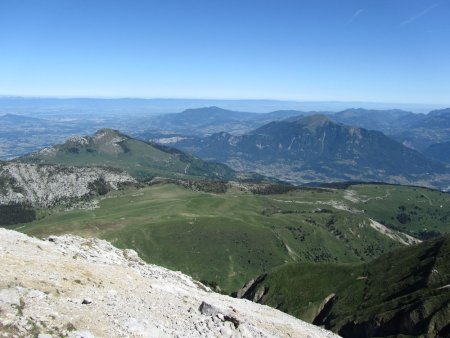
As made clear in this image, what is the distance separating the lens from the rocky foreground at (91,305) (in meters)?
38.1

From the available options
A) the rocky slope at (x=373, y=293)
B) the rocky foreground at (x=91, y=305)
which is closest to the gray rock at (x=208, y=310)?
the rocky foreground at (x=91, y=305)

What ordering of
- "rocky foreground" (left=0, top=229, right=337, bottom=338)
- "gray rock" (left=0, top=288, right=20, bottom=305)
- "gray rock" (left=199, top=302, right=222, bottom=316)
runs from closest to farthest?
"rocky foreground" (left=0, top=229, right=337, bottom=338) < "gray rock" (left=0, top=288, right=20, bottom=305) < "gray rock" (left=199, top=302, right=222, bottom=316)

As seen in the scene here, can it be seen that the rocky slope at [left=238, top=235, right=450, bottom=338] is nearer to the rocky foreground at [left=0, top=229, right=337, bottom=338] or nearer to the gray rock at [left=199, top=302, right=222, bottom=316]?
the rocky foreground at [left=0, top=229, right=337, bottom=338]

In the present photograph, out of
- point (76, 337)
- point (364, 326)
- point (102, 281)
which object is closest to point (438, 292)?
point (364, 326)

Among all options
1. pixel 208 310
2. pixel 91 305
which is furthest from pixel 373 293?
pixel 91 305

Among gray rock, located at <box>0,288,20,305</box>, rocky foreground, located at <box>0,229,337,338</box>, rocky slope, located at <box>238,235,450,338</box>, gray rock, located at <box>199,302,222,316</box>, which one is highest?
gray rock, located at <box>0,288,20,305</box>

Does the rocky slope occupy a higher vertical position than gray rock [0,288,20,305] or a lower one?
lower

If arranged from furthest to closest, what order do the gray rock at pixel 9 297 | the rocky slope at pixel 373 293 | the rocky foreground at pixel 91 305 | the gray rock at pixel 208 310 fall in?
the rocky slope at pixel 373 293, the gray rock at pixel 208 310, the gray rock at pixel 9 297, the rocky foreground at pixel 91 305

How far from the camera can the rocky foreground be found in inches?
1499

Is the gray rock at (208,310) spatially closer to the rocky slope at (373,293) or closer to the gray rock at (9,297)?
the gray rock at (9,297)

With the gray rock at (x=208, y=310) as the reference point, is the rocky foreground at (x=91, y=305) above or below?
above

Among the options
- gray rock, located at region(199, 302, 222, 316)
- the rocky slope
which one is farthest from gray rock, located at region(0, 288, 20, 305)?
the rocky slope

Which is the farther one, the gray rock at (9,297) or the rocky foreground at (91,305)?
the gray rock at (9,297)

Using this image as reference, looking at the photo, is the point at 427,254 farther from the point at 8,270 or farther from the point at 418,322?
the point at 8,270
